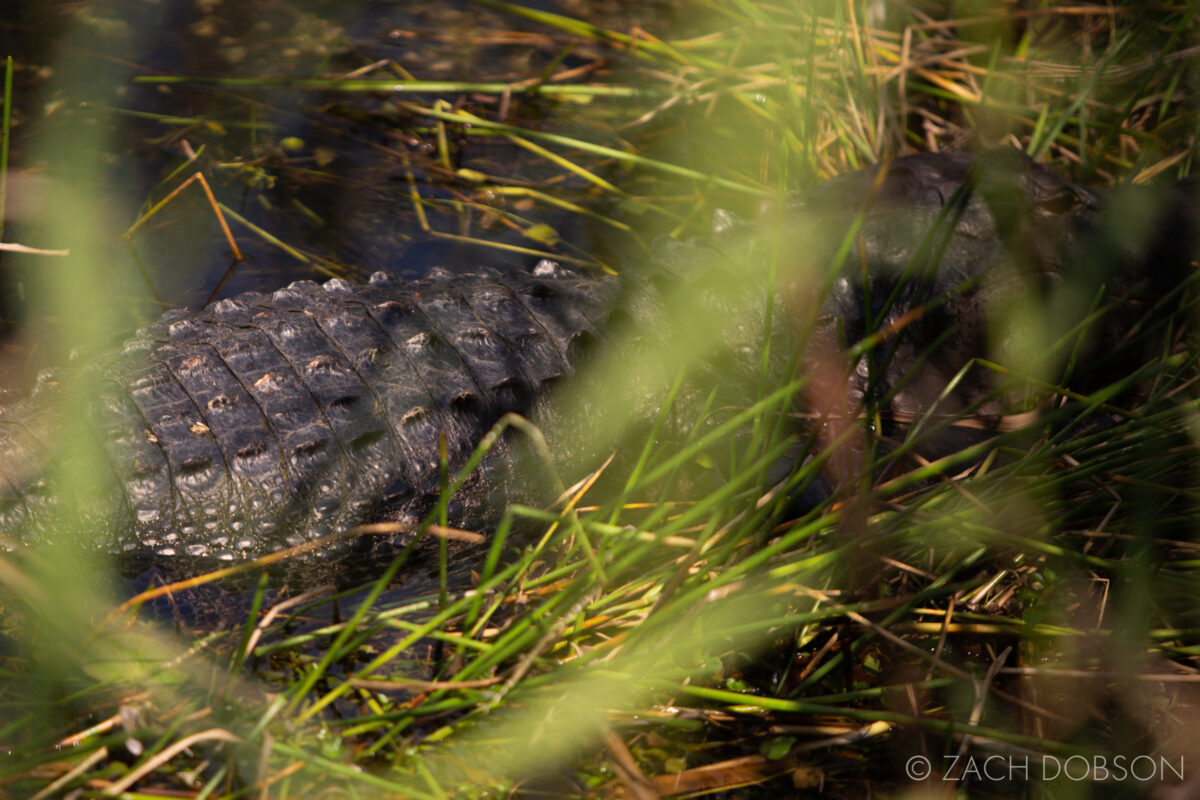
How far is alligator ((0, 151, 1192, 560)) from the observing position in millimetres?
1979

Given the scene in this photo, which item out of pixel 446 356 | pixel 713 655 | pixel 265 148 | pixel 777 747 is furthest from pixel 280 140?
pixel 777 747

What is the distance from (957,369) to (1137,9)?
2289 millimetres

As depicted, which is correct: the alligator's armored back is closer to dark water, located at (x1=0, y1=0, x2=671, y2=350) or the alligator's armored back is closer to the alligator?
the alligator

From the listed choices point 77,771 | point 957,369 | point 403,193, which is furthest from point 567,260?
point 77,771

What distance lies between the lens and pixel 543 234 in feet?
11.2

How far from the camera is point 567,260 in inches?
131

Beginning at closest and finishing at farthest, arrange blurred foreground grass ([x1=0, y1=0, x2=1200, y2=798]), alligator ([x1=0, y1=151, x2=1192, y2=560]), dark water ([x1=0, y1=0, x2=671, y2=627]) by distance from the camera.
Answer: blurred foreground grass ([x1=0, y1=0, x2=1200, y2=798]), alligator ([x1=0, y1=151, x2=1192, y2=560]), dark water ([x1=0, y1=0, x2=671, y2=627])

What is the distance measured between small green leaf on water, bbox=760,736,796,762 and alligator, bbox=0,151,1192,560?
0.70 metres

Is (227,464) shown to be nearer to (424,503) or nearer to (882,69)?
(424,503)

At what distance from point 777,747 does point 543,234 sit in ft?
7.06

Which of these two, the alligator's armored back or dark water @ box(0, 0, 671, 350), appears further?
dark water @ box(0, 0, 671, 350)

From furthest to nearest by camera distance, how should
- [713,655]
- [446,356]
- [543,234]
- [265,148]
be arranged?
1. [265,148]
2. [543,234]
3. [446,356]
4. [713,655]

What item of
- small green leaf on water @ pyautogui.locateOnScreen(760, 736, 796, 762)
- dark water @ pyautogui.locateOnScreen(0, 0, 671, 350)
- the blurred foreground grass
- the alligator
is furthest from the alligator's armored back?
small green leaf on water @ pyautogui.locateOnScreen(760, 736, 796, 762)

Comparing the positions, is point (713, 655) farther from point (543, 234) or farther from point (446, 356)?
point (543, 234)
